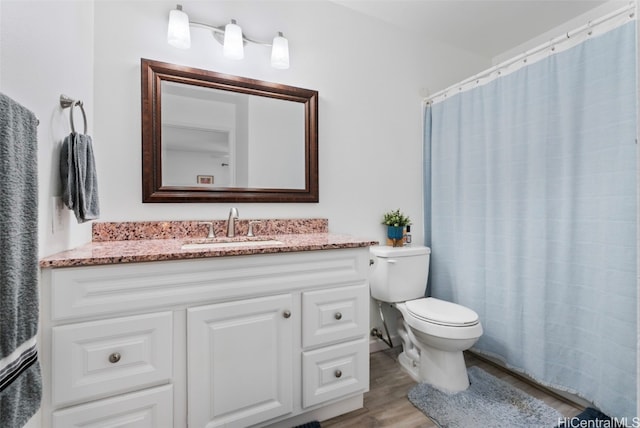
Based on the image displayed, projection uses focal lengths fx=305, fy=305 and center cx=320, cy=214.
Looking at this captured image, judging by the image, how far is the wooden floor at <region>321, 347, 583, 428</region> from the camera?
148 centimetres

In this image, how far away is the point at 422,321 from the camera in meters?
1.72

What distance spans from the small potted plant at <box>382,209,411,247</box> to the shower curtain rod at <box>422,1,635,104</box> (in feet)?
3.13

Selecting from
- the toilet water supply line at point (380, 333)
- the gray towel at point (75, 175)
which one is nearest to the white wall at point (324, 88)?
the gray towel at point (75, 175)

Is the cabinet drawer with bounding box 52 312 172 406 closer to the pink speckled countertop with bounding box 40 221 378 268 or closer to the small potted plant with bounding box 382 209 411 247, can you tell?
the pink speckled countertop with bounding box 40 221 378 268

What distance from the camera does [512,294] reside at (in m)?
1.79

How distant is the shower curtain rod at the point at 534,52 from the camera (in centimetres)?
136

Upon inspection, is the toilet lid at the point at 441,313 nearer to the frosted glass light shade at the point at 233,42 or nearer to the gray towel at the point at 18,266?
the gray towel at the point at 18,266

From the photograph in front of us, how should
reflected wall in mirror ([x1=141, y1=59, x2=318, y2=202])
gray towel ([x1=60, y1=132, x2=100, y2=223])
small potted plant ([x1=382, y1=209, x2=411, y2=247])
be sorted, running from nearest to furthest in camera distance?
gray towel ([x1=60, y1=132, x2=100, y2=223]) → reflected wall in mirror ([x1=141, y1=59, x2=318, y2=202]) → small potted plant ([x1=382, y1=209, x2=411, y2=247])

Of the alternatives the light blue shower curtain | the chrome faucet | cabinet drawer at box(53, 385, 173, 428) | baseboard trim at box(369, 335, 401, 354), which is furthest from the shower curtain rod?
cabinet drawer at box(53, 385, 173, 428)

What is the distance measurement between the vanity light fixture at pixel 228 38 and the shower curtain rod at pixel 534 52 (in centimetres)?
119

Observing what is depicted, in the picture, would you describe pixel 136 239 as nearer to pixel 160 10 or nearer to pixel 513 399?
pixel 160 10

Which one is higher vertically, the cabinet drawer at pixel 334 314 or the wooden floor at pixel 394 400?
the cabinet drawer at pixel 334 314

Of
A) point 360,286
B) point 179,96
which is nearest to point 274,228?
point 360,286

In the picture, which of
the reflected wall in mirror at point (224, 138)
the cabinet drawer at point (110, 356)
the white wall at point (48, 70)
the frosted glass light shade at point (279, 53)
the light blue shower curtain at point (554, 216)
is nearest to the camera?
the white wall at point (48, 70)
